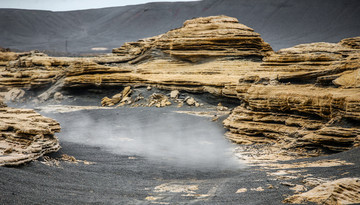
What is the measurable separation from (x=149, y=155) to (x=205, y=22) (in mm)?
15029

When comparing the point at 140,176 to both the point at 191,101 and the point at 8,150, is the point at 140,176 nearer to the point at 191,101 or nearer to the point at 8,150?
the point at 8,150

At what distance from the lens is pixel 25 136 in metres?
11.2

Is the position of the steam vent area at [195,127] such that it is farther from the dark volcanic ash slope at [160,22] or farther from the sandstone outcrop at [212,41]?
the dark volcanic ash slope at [160,22]

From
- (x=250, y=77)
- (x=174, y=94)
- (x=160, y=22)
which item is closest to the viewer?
(x=250, y=77)

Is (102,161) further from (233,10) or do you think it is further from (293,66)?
(233,10)

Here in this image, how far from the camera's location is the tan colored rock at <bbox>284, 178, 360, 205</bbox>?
6102 millimetres

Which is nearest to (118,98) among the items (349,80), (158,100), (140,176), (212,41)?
(158,100)

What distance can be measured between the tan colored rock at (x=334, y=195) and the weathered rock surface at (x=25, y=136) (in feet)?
21.7

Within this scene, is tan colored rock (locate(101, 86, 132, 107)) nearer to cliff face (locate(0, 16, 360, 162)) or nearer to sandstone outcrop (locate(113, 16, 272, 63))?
cliff face (locate(0, 16, 360, 162))

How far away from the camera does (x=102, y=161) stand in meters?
11.9

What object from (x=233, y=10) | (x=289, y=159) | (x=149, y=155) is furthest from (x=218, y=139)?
(x=233, y=10)

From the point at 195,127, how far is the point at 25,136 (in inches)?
331

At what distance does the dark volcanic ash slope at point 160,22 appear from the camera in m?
66.5

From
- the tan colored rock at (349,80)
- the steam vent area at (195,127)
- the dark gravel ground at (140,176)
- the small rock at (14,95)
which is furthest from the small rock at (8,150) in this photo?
the small rock at (14,95)
